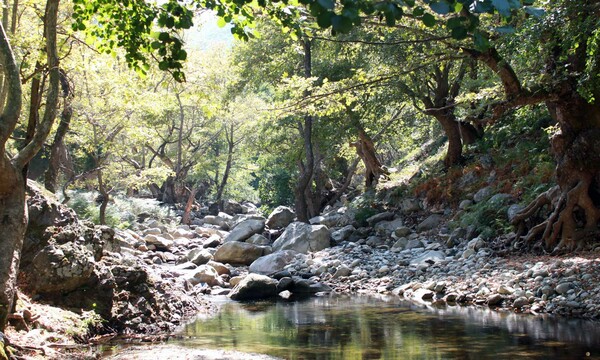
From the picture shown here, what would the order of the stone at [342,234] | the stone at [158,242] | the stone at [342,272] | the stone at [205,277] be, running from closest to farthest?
the stone at [205,277] → the stone at [342,272] → the stone at [342,234] → the stone at [158,242]

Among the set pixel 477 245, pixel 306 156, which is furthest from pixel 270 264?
pixel 306 156

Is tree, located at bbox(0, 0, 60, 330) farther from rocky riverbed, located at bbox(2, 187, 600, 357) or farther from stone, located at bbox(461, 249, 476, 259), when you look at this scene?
stone, located at bbox(461, 249, 476, 259)

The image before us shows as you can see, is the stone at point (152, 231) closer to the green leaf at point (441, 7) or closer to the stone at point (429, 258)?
the stone at point (429, 258)

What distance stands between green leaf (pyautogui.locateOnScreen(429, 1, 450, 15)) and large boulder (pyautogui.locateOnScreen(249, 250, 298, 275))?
14665 mm

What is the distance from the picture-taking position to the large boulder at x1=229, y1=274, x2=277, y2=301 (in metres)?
14.1

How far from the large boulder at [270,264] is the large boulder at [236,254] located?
3.69 ft

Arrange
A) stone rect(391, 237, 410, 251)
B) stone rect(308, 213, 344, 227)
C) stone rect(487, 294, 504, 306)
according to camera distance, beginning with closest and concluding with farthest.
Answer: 1. stone rect(487, 294, 504, 306)
2. stone rect(391, 237, 410, 251)
3. stone rect(308, 213, 344, 227)

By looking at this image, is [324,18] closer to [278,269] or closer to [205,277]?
[205,277]

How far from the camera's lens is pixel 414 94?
1989 centimetres

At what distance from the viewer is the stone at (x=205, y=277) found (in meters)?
15.9

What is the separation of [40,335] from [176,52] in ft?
15.7

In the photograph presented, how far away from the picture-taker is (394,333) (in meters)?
9.13

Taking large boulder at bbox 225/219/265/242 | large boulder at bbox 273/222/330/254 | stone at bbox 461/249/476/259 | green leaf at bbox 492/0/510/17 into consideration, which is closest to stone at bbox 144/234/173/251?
large boulder at bbox 225/219/265/242

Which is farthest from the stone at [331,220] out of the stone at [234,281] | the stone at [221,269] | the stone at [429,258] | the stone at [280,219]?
the stone at [234,281]
